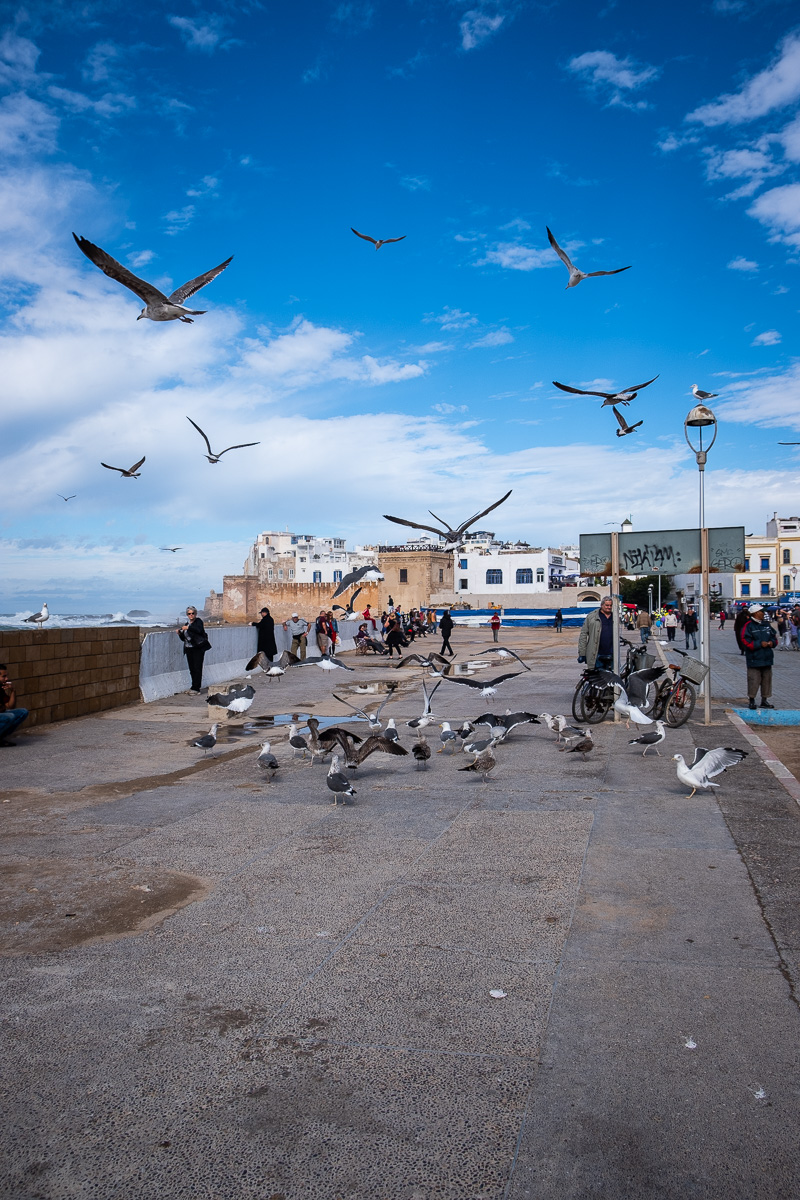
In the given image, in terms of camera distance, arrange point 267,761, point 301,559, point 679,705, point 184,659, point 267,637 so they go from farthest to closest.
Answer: point 301,559
point 267,637
point 184,659
point 679,705
point 267,761

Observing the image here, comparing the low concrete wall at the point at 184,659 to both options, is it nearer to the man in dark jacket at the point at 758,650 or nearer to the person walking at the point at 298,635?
the person walking at the point at 298,635

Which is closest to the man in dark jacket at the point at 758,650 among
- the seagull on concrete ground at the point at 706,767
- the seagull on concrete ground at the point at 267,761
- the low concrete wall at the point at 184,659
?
the seagull on concrete ground at the point at 706,767

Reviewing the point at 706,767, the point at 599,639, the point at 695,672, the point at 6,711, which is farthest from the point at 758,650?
the point at 6,711

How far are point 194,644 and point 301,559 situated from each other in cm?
9822

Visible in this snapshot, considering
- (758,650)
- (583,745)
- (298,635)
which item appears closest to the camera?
(583,745)

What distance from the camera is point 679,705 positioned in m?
11.4

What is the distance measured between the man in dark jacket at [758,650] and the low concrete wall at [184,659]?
10.5 m

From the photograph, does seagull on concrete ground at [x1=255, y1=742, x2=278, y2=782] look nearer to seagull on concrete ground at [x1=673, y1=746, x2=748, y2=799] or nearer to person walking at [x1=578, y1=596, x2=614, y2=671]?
seagull on concrete ground at [x1=673, y1=746, x2=748, y2=799]

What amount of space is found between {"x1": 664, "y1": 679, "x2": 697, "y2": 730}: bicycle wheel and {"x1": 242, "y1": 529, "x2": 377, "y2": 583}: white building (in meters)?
83.4

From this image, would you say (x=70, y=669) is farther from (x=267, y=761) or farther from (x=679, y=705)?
(x=679, y=705)

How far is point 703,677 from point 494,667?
11.5 m

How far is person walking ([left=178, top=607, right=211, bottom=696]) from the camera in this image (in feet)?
50.2

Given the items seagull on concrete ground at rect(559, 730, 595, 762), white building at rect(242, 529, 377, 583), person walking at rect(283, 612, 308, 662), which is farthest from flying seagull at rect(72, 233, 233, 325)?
white building at rect(242, 529, 377, 583)

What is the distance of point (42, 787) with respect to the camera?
26.1ft
